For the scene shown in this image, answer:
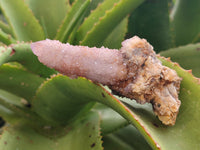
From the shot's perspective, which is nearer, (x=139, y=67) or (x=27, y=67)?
(x=139, y=67)

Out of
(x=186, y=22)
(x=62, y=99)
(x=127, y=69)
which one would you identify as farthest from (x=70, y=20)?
(x=186, y=22)

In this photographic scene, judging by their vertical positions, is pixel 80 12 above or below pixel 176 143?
above

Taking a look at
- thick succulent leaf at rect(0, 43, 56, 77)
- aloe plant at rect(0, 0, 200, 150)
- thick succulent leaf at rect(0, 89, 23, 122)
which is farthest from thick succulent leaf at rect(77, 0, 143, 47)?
thick succulent leaf at rect(0, 89, 23, 122)

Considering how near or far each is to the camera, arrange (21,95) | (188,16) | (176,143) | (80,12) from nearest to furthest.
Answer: (176,143)
(80,12)
(21,95)
(188,16)

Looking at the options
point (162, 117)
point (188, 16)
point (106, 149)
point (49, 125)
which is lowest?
point (106, 149)

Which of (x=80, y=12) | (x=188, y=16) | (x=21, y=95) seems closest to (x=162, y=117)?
(x=80, y=12)

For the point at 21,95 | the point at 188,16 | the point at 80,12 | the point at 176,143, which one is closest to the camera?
the point at 176,143

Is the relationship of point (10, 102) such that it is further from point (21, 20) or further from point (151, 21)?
point (151, 21)

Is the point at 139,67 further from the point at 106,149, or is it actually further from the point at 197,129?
the point at 106,149
